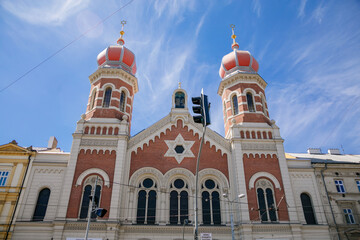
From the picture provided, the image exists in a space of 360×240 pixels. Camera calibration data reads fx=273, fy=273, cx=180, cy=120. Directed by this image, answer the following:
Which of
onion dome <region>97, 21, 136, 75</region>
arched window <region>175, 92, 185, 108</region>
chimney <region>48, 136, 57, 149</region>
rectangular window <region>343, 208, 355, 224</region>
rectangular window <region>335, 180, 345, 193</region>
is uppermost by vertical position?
onion dome <region>97, 21, 136, 75</region>

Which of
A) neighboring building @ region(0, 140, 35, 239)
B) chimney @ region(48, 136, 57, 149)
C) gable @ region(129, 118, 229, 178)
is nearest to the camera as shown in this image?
neighboring building @ region(0, 140, 35, 239)

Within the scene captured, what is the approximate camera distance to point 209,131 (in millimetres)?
27969

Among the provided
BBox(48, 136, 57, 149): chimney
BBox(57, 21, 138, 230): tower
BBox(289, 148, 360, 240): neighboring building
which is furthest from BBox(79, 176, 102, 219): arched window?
BBox(289, 148, 360, 240): neighboring building

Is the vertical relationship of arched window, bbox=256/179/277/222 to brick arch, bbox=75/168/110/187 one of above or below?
below

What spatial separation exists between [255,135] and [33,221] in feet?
70.4

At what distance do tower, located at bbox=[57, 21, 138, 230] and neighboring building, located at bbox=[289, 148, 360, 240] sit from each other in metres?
18.9

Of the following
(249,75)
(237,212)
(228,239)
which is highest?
(249,75)

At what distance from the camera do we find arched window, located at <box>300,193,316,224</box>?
24484 millimetres

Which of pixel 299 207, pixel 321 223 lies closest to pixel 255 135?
pixel 299 207

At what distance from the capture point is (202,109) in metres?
11.6

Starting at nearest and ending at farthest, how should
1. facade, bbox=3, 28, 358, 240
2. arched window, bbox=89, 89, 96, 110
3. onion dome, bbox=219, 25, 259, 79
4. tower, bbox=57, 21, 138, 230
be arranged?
1. facade, bbox=3, 28, 358, 240
2. tower, bbox=57, 21, 138, 230
3. arched window, bbox=89, 89, 96, 110
4. onion dome, bbox=219, 25, 259, 79

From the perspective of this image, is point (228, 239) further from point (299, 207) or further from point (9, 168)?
point (9, 168)

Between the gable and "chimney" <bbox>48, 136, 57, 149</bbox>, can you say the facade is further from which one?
"chimney" <bbox>48, 136, 57, 149</bbox>

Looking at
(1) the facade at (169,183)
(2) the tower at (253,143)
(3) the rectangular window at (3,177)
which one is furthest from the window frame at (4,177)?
(2) the tower at (253,143)
